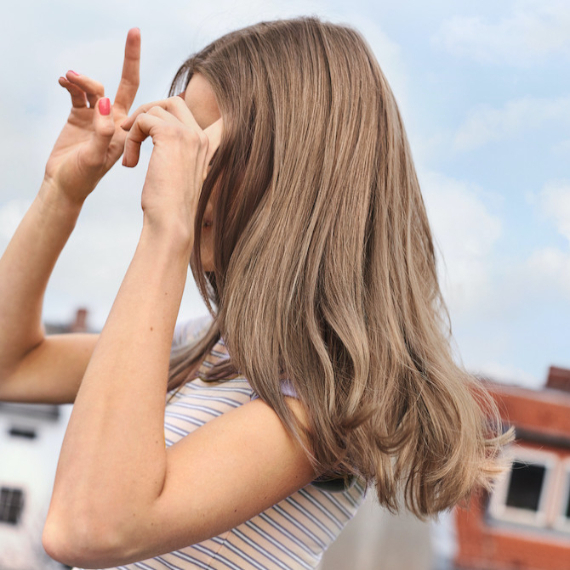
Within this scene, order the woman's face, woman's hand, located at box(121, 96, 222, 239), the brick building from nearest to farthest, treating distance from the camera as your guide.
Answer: woman's hand, located at box(121, 96, 222, 239), the woman's face, the brick building

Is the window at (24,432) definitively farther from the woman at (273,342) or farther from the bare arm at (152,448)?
the bare arm at (152,448)

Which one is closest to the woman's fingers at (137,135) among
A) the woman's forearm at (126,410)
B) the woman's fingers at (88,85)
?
the woman's forearm at (126,410)

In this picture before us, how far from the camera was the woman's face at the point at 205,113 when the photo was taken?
877 millimetres

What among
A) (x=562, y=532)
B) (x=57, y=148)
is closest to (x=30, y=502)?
(x=562, y=532)

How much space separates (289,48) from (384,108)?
0.15 meters

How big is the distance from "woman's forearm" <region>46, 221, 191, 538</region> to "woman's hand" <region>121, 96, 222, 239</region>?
0.04 m

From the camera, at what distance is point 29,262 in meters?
1.03

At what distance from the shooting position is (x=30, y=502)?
11.6 meters

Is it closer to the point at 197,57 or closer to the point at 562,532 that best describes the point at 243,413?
the point at 197,57

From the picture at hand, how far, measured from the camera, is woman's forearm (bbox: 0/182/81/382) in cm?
102

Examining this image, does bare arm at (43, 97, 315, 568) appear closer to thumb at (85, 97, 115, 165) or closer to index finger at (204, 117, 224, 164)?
index finger at (204, 117, 224, 164)

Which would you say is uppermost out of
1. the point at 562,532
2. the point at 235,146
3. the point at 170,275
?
the point at 235,146

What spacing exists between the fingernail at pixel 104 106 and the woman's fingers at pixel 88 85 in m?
0.07

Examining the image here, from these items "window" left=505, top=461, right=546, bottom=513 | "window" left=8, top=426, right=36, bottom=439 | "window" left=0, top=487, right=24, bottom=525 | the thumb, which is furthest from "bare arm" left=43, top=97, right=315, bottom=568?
"window" left=0, top=487, right=24, bottom=525
